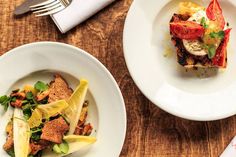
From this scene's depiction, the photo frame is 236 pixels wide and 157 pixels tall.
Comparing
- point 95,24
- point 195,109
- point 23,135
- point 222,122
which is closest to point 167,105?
point 195,109

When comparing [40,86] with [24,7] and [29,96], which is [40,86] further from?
[24,7]

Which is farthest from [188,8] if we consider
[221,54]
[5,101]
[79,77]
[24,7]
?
[5,101]

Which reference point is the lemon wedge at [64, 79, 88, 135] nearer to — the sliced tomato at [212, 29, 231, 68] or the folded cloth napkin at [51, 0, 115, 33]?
the folded cloth napkin at [51, 0, 115, 33]

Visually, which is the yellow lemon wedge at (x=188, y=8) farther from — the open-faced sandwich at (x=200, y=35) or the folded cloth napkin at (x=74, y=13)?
the folded cloth napkin at (x=74, y=13)

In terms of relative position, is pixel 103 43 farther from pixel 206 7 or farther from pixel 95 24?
pixel 206 7

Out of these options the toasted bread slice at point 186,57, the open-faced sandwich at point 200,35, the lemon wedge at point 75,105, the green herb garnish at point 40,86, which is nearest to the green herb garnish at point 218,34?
the open-faced sandwich at point 200,35

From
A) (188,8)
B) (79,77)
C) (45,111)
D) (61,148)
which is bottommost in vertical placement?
(61,148)
